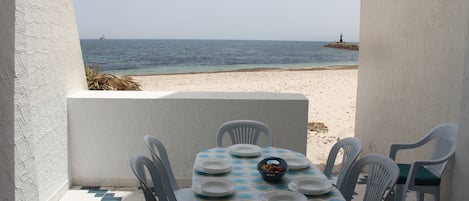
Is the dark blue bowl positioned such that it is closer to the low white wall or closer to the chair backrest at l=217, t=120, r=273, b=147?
the chair backrest at l=217, t=120, r=273, b=147

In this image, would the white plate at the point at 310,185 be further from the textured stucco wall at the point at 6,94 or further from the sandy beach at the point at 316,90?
the sandy beach at the point at 316,90

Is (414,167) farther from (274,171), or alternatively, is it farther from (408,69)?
(408,69)

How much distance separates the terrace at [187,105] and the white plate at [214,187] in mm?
1599

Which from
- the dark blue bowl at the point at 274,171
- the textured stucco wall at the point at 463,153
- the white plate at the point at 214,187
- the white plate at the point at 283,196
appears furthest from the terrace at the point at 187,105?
the white plate at the point at 214,187

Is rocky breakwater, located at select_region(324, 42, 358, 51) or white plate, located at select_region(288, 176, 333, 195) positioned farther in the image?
rocky breakwater, located at select_region(324, 42, 358, 51)

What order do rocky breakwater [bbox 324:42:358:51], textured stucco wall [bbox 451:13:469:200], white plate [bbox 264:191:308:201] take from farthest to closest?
rocky breakwater [bbox 324:42:358:51] < textured stucco wall [bbox 451:13:469:200] < white plate [bbox 264:191:308:201]

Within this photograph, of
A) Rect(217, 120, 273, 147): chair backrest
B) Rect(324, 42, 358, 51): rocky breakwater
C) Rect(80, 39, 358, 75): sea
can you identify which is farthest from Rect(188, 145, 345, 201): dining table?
Rect(324, 42, 358, 51): rocky breakwater

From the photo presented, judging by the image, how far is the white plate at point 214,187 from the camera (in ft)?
7.17

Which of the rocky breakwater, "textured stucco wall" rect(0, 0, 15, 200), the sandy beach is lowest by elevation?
the sandy beach

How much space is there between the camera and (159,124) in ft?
13.5

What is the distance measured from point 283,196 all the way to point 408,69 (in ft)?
8.92

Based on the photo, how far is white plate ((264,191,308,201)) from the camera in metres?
2.13

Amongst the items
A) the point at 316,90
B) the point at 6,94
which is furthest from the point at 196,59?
the point at 6,94

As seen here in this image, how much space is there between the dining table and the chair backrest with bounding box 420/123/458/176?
116cm
